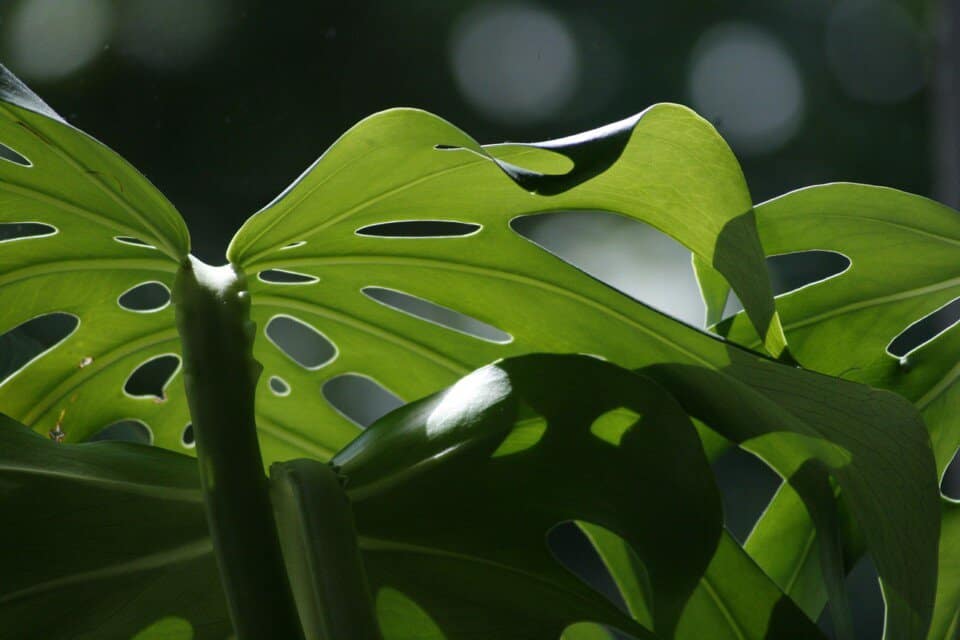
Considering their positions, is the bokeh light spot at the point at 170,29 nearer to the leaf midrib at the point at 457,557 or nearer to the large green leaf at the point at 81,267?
the large green leaf at the point at 81,267

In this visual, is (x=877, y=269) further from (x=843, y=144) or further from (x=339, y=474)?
(x=843, y=144)

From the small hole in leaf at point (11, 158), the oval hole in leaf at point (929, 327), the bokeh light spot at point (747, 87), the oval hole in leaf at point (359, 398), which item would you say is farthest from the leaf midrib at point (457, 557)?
the oval hole in leaf at point (929, 327)

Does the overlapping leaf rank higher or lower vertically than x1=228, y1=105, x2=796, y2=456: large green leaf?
lower

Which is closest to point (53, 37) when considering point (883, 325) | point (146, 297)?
point (146, 297)

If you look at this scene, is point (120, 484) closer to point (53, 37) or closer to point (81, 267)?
point (81, 267)

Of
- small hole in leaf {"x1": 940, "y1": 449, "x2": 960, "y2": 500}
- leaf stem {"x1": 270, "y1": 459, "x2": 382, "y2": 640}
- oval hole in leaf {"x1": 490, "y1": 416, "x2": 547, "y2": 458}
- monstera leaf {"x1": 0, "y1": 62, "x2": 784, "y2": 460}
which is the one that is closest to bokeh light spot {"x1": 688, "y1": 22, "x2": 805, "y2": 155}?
small hole in leaf {"x1": 940, "y1": 449, "x2": 960, "y2": 500}

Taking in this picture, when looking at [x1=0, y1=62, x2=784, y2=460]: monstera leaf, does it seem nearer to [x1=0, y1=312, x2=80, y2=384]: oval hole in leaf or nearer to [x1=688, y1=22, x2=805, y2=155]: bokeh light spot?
[x1=0, y1=312, x2=80, y2=384]: oval hole in leaf

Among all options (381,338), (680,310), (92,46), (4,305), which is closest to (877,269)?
(381,338)
